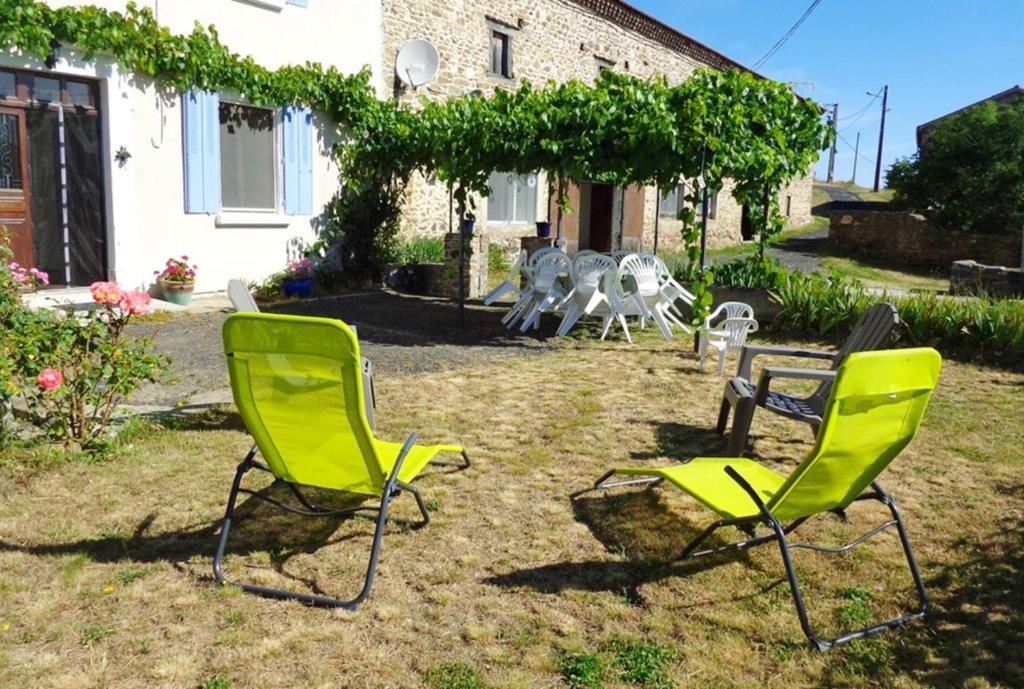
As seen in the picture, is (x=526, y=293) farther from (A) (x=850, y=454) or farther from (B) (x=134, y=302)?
(A) (x=850, y=454)

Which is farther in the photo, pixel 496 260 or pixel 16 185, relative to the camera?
pixel 496 260

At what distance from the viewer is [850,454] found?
295cm

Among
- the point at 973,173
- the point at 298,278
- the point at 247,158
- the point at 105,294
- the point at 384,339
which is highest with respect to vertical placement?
the point at 973,173

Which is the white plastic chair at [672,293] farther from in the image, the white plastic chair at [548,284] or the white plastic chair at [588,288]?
the white plastic chair at [548,284]

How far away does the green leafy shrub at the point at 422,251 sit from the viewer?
13109 millimetres

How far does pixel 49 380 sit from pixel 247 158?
772 cm

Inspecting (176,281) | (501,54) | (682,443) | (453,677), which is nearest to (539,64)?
(501,54)

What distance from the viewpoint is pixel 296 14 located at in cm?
1117

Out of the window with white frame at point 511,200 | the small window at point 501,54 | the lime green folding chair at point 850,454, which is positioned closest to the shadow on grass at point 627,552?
the lime green folding chair at point 850,454

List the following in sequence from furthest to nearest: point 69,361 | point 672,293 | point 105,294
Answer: point 672,293 → point 69,361 → point 105,294

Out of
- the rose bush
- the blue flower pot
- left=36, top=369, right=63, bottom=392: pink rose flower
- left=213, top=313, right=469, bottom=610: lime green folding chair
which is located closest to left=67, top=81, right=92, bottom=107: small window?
the blue flower pot

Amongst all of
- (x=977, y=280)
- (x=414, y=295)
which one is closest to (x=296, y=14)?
(x=414, y=295)

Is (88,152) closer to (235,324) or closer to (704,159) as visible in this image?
(704,159)

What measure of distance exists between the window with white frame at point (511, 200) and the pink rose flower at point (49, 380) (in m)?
12.0
